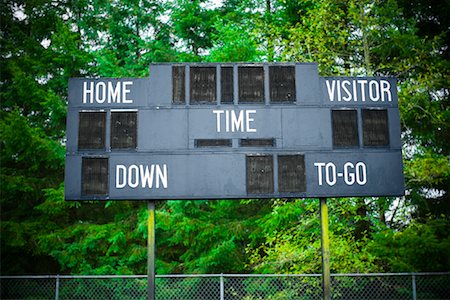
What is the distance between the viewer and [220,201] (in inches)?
595

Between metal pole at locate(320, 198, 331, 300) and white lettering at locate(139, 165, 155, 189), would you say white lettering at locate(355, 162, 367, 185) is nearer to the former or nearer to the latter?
metal pole at locate(320, 198, 331, 300)

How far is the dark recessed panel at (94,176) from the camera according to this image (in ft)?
22.9

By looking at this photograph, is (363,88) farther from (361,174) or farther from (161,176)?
(161,176)

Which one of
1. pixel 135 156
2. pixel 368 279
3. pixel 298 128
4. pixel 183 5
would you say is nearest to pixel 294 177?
pixel 298 128

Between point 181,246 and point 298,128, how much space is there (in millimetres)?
9963

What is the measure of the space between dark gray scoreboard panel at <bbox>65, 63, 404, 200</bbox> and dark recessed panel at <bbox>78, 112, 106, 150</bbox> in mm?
14

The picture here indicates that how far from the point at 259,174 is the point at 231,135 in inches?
25.9

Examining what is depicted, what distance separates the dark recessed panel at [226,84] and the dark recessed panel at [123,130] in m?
1.26

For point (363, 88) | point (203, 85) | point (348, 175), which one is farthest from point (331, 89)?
point (203, 85)

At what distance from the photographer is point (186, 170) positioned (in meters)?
7.08

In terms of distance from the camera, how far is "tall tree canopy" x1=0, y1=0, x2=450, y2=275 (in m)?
11.6

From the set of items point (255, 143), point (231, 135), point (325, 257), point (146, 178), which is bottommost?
point (325, 257)

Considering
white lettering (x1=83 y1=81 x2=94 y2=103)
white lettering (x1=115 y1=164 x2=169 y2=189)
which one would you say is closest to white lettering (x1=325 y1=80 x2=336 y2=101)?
white lettering (x1=115 y1=164 x2=169 y2=189)

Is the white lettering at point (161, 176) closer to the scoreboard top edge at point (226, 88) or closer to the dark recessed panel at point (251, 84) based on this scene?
the scoreboard top edge at point (226, 88)
